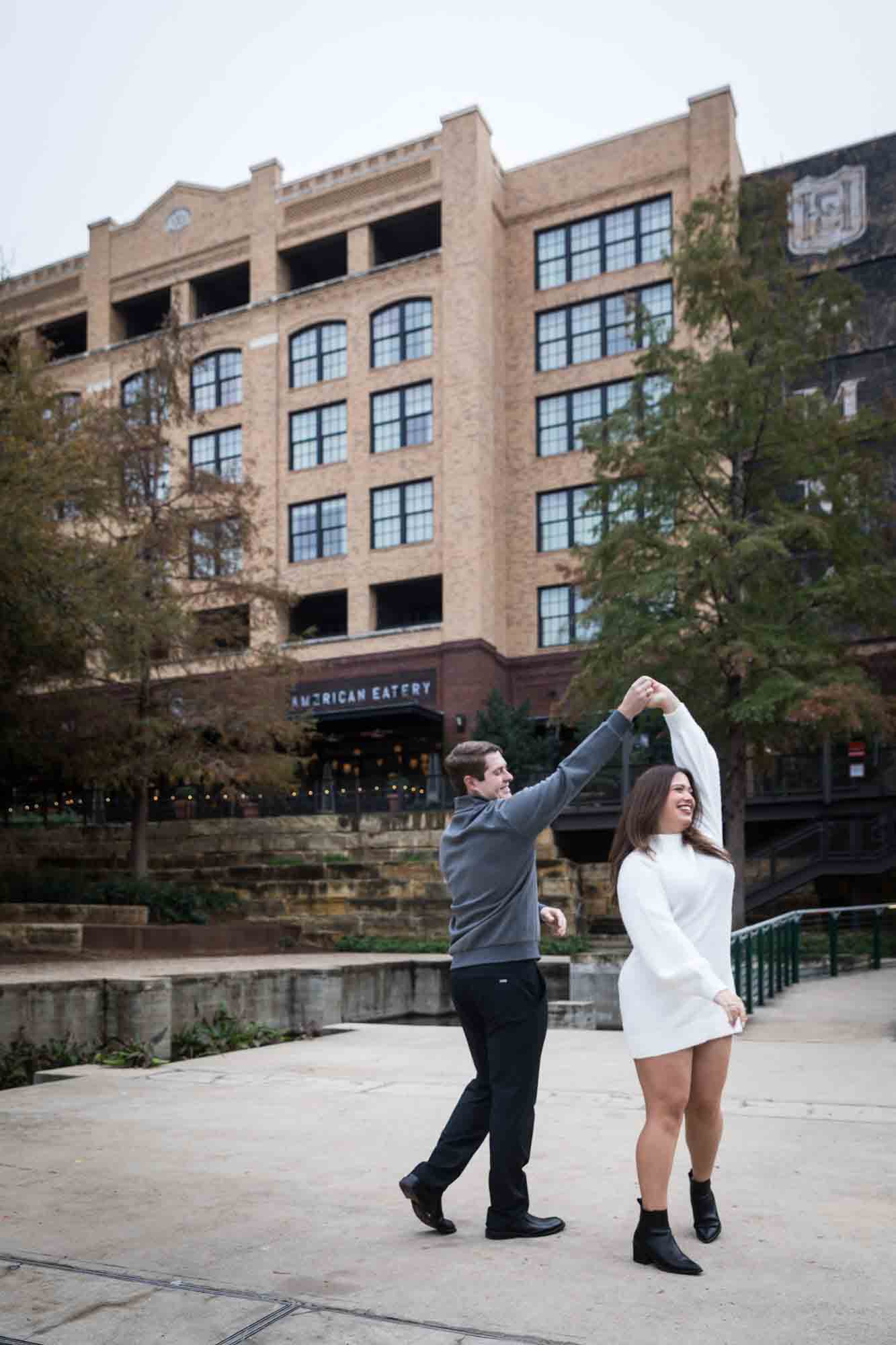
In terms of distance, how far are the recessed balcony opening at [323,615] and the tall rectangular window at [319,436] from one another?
432 centimetres

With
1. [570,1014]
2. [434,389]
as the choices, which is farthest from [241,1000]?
[434,389]

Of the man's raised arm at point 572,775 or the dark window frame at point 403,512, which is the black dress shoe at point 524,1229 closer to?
the man's raised arm at point 572,775

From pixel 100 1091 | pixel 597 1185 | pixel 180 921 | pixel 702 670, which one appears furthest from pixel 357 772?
pixel 597 1185

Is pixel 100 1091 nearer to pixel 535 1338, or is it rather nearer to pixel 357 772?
pixel 535 1338

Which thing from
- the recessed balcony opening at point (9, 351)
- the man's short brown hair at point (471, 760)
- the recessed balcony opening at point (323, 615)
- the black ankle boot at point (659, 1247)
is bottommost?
the black ankle boot at point (659, 1247)

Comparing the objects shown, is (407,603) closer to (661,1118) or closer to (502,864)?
(502,864)

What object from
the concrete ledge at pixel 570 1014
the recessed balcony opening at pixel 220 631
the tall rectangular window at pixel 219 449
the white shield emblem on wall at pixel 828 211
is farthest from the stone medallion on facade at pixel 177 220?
the concrete ledge at pixel 570 1014

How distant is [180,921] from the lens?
72.5ft

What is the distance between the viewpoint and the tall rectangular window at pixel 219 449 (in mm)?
40969

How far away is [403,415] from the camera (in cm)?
3819

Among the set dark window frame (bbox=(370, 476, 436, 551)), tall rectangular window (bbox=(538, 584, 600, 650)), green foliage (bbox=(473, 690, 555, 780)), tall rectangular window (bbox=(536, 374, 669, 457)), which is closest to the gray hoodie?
green foliage (bbox=(473, 690, 555, 780))

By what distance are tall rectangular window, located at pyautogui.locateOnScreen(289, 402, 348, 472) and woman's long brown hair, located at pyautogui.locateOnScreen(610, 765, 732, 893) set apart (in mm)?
35600

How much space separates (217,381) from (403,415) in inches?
308

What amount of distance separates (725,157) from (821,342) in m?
15.7
